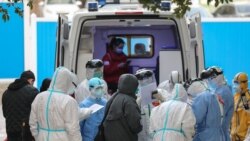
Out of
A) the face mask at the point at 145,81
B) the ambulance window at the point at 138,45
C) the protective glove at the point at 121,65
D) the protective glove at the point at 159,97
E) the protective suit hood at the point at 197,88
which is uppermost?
the ambulance window at the point at 138,45

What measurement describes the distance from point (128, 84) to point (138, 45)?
3.45 meters

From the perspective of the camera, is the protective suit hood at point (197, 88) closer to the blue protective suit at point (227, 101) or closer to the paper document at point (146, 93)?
the paper document at point (146, 93)

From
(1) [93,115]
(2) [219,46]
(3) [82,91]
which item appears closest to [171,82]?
(3) [82,91]

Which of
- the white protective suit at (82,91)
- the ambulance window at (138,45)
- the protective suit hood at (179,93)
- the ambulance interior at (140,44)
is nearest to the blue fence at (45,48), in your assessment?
the ambulance interior at (140,44)

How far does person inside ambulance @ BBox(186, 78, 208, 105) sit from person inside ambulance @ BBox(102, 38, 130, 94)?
199 centimetres

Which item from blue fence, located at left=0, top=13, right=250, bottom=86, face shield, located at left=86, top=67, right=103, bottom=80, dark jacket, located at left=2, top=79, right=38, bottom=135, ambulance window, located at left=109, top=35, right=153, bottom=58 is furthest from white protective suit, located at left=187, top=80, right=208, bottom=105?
blue fence, located at left=0, top=13, right=250, bottom=86

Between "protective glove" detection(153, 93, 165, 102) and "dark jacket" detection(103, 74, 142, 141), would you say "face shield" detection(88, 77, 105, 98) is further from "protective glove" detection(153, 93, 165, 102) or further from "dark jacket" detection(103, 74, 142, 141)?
"protective glove" detection(153, 93, 165, 102)

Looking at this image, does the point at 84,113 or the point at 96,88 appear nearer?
the point at 84,113

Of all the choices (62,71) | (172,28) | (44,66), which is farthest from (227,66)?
(62,71)

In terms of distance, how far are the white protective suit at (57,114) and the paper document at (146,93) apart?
1.16 meters

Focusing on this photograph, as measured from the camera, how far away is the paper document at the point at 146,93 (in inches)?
405

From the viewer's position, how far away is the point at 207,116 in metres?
10.1

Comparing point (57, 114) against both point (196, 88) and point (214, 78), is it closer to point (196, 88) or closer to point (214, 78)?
point (196, 88)

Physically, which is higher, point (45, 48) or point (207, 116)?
point (45, 48)
